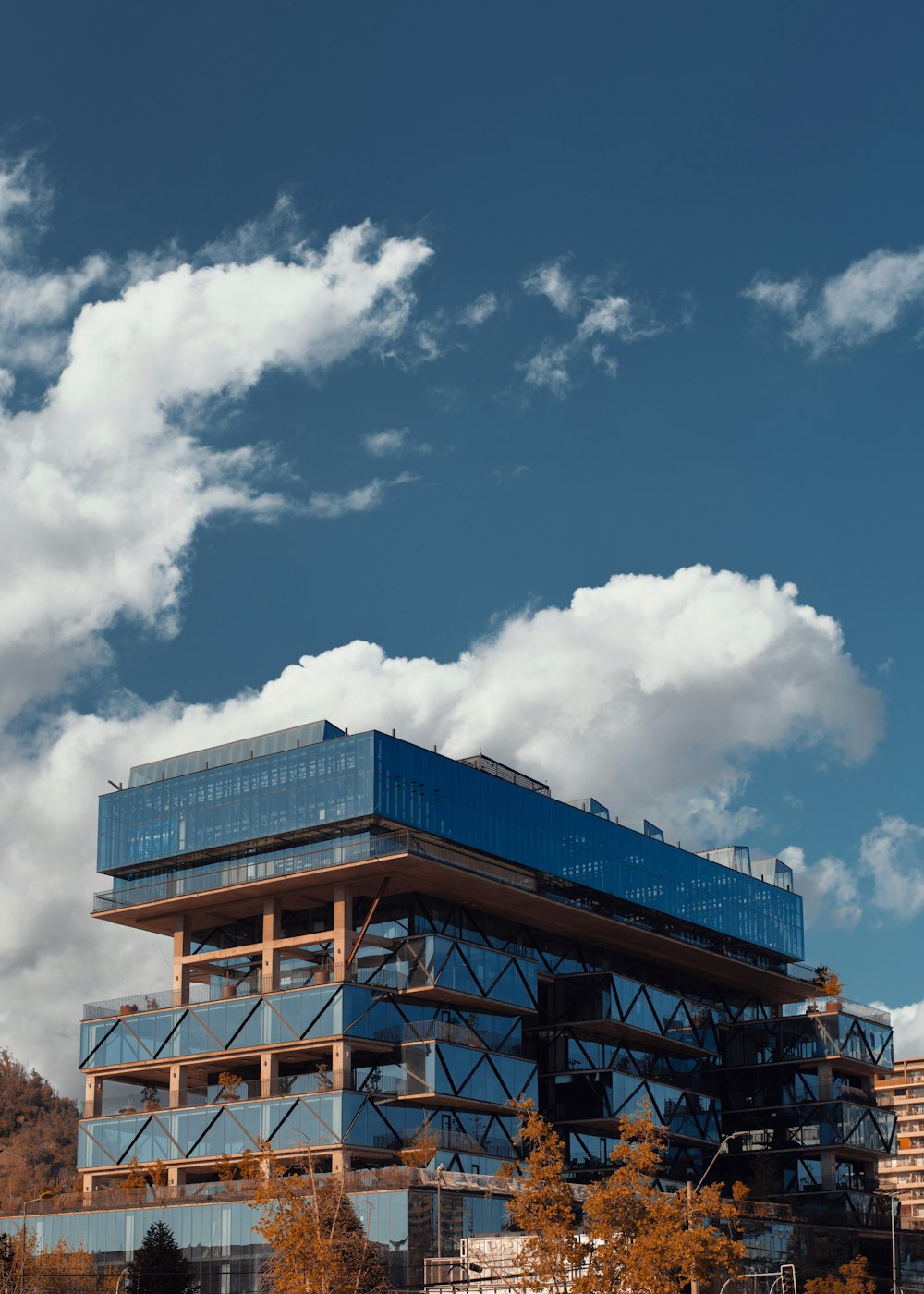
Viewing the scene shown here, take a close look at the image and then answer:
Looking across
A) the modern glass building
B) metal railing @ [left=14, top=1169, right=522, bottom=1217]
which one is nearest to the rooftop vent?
the modern glass building

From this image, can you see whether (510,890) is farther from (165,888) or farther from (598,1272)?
(598,1272)

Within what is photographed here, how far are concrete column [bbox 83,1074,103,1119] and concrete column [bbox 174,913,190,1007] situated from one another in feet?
27.0

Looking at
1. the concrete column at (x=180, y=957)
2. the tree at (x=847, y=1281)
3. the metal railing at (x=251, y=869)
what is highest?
the metal railing at (x=251, y=869)

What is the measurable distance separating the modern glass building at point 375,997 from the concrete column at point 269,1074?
0.42ft

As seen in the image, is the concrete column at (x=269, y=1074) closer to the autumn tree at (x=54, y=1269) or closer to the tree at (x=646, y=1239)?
the autumn tree at (x=54, y=1269)

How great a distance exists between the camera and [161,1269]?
94000 millimetres

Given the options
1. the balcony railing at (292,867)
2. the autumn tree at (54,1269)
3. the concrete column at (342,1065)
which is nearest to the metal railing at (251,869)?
the balcony railing at (292,867)

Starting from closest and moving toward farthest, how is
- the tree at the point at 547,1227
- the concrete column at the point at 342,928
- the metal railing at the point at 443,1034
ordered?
the tree at the point at 547,1227 < the metal railing at the point at 443,1034 < the concrete column at the point at 342,928

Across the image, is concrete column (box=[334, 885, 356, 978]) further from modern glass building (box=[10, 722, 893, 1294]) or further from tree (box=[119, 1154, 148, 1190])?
tree (box=[119, 1154, 148, 1190])

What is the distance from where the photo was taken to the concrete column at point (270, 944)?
105 metres

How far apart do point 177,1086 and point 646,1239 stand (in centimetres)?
4982

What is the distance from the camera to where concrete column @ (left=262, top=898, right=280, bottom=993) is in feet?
346

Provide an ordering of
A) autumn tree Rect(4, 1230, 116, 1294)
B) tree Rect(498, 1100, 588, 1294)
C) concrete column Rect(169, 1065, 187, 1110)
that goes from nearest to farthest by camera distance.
Answer: tree Rect(498, 1100, 588, 1294) → autumn tree Rect(4, 1230, 116, 1294) → concrete column Rect(169, 1065, 187, 1110)

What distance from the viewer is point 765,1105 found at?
134m
